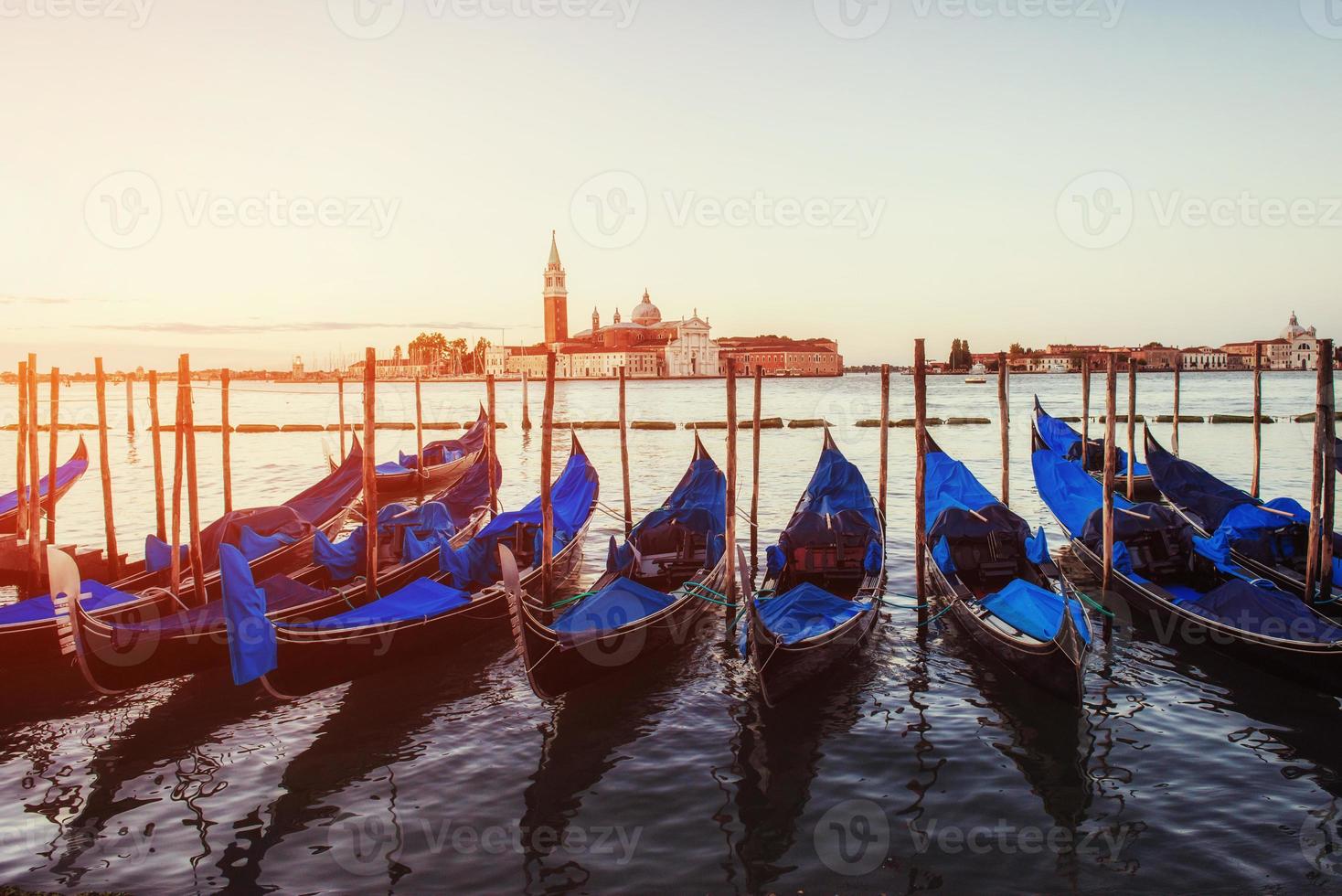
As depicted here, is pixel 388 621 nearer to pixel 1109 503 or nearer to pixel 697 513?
pixel 697 513

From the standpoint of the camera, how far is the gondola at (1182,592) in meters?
6.11

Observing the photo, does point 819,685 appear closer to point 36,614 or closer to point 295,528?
point 36,614

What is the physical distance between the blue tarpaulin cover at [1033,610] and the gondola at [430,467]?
11797 mm

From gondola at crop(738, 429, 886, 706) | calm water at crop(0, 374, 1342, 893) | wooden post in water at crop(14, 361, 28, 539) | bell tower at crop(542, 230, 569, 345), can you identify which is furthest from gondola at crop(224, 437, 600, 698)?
bell tower at crop(542, 230, 569, 345)

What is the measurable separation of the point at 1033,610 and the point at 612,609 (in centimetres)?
322

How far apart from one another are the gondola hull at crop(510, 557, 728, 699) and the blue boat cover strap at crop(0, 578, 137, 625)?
3390 mm

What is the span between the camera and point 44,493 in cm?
1291

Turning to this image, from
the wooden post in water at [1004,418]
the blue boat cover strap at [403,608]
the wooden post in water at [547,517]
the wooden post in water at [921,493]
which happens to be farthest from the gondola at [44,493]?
the wooden post in water at [1004,418]

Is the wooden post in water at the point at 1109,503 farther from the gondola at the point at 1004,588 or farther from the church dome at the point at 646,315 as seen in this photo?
the church dome at the point at 646,315

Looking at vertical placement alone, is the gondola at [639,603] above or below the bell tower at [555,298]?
below

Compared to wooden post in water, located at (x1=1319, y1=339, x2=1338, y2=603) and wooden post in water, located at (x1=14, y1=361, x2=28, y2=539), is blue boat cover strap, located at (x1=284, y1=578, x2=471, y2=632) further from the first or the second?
wooden post in water, located at (x1=1319, y1=339, x2=1338, y2=603)

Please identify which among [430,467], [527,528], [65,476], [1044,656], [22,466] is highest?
[22,466]

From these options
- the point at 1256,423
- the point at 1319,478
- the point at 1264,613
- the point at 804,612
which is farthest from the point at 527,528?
the point at 1256,423

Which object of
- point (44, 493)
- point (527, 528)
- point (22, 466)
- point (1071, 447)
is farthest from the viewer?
point (1071, 447)
